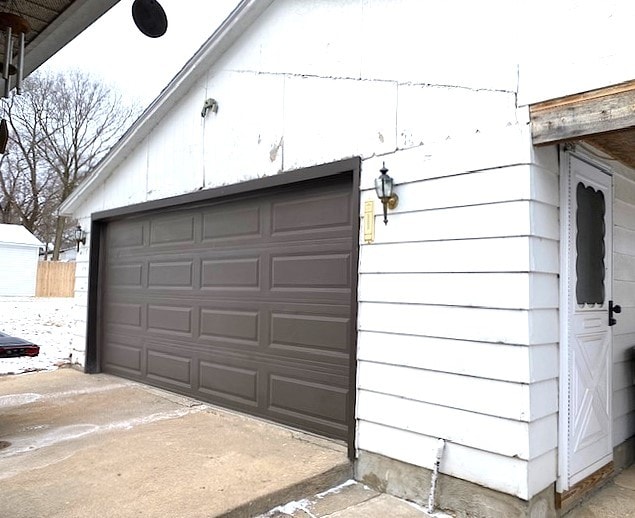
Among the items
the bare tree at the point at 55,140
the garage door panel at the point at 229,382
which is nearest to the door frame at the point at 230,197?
the garage door panel at the point at 229,382

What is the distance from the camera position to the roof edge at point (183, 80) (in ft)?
14.6

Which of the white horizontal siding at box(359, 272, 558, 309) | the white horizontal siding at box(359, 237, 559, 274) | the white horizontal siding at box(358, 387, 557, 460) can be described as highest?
the white horizontal siding at box(359, 237, 559, 274)

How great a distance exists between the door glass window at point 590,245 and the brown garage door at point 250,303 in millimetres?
1502

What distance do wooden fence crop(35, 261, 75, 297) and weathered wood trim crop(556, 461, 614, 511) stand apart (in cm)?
2254

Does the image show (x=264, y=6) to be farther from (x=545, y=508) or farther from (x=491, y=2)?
(x=545, y=508)

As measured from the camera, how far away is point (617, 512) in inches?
120

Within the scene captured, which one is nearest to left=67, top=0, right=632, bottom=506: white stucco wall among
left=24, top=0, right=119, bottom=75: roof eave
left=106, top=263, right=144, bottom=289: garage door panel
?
left=24, top=0, right=119, bottom=75: roof eave

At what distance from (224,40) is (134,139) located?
1.96 m

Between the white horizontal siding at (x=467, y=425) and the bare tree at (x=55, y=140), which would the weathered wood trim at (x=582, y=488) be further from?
the bare tree at (x=55, y=140)

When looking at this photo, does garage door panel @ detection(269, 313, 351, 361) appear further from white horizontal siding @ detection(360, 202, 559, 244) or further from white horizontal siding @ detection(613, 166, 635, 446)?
white horizontal siding @ detection(613, 166, 635, 446)

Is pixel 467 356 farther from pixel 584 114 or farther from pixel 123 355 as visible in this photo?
pixel 123 355

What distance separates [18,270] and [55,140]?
6.42 meters

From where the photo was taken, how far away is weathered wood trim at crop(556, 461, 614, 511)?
296 centimetres

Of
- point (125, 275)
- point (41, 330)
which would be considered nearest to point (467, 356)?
point (125, 275)
